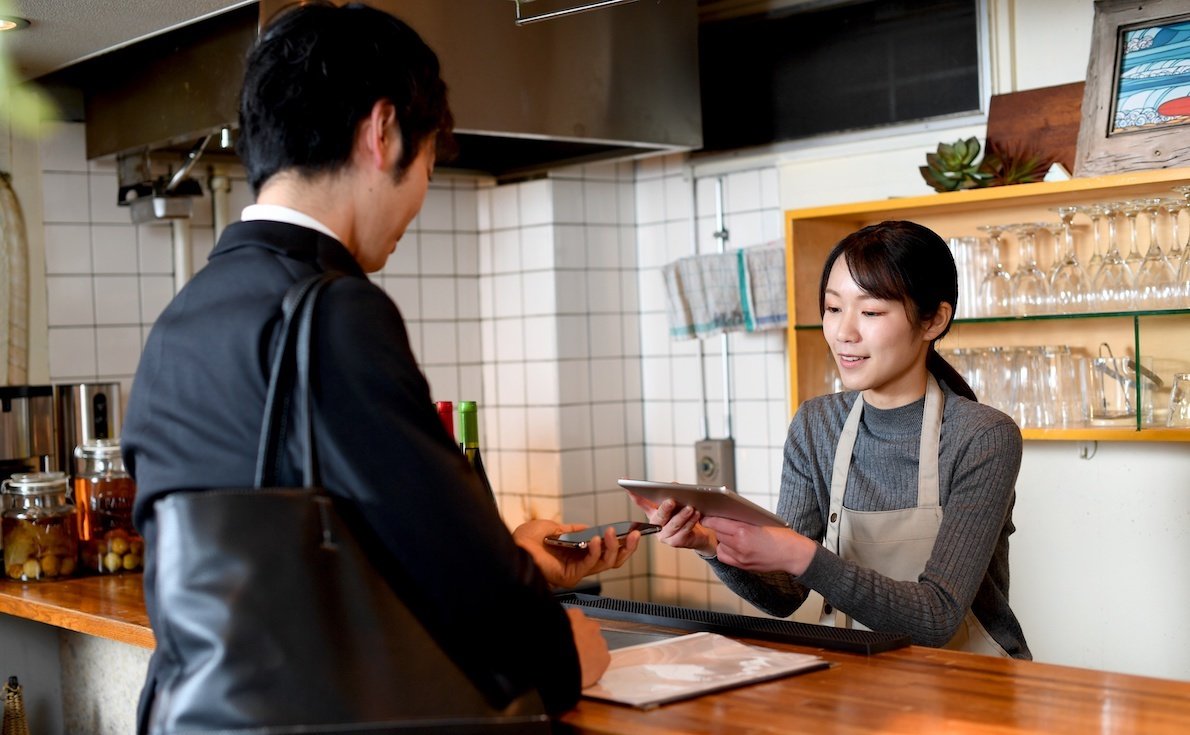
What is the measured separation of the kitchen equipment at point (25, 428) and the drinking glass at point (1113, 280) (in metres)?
2.63

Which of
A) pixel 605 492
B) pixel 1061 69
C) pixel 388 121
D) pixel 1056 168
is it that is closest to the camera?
pixel 388 121

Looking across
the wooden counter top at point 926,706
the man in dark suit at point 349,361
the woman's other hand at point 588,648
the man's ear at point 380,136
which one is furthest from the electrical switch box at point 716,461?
the man's ear at point 380,136

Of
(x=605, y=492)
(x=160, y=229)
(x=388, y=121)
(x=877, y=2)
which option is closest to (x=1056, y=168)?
(x=877, y=2)

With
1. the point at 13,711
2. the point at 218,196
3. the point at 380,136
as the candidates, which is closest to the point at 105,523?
the point at 13,711

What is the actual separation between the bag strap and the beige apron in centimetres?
129

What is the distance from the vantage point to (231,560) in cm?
129

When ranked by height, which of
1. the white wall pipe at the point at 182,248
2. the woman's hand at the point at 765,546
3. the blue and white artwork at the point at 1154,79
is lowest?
the woman's hand at the point at 765,546

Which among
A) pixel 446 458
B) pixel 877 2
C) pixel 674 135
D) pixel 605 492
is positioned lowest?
pixel 605 492

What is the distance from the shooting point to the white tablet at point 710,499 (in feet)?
6.29

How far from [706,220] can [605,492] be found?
39.2 inches

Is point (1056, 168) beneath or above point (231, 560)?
above

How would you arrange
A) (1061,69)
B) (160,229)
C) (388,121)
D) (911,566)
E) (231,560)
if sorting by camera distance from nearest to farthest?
(231,560), (388,121), (911,566), (1061,69), (160,229)

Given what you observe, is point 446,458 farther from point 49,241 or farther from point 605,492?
point 605,492

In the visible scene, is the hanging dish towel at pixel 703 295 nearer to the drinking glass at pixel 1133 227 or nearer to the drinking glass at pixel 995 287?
the drinking glass at pixel 995 287
